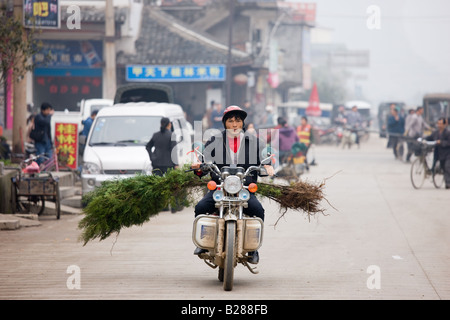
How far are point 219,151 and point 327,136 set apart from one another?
135 ft

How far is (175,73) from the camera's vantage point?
39.4m

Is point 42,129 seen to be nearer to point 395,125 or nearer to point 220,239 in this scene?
point 220,239

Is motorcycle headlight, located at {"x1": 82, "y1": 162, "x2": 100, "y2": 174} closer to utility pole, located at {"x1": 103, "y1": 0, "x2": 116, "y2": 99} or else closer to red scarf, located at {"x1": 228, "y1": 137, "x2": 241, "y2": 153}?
red scarf, located at {"x1": 228, "y1": 137, "x2": 241, "y2": 153}

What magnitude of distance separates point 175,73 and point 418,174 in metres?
20.0

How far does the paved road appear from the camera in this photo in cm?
802

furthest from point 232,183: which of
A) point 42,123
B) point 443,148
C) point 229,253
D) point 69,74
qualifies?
point 69,74

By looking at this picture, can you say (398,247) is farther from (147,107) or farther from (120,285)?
(147,107)

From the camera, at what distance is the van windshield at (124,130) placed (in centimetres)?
1755

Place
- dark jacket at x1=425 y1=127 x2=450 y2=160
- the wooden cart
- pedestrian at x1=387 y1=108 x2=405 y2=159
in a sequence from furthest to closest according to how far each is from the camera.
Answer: pedestrian at x1=387 y1=108 x2=405 y2=159 → dark jacket at x1=425 y1=127 x2=450 y2=160 → the wooden cart

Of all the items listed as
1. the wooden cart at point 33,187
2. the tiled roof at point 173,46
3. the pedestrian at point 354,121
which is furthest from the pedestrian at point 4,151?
the pedestrian at point 354,121

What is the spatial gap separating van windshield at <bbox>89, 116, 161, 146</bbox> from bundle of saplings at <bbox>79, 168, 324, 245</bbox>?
8291mm

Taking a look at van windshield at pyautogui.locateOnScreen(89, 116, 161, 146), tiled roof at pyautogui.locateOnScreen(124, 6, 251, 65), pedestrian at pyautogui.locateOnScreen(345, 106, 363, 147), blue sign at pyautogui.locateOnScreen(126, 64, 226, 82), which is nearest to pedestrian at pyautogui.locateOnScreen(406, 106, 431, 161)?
blue sign at pyautogui.locateOnScreen(126, 64, 226, 82)

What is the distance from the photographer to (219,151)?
337 inches

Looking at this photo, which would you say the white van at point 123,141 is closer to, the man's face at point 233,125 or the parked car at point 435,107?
the man's face at point 233,125
